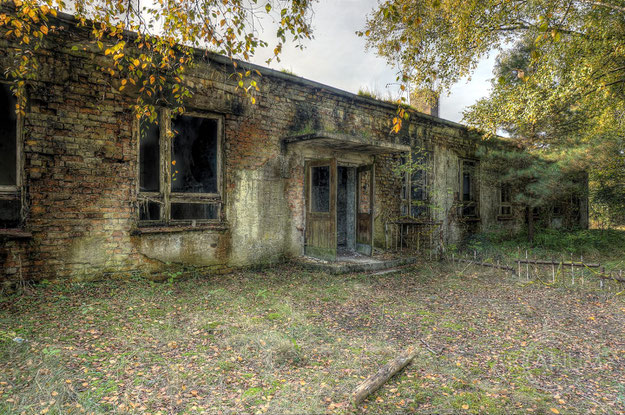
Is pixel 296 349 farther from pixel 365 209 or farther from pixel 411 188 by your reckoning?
pixel 411 188

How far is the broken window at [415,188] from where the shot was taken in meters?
10.7

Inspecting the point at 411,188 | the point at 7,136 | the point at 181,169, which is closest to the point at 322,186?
the point at 411,188

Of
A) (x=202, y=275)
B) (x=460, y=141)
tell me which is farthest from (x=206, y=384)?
(x=460, y=141)

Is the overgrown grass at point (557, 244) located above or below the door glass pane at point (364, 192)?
below

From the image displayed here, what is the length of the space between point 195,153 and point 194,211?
1.28 m

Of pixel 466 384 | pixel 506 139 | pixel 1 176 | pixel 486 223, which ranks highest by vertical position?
pixel 506 139

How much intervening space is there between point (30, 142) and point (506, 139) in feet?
45.2

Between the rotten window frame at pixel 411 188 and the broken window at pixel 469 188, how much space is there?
2003 mm

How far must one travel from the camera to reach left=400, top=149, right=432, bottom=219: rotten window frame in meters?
10.7

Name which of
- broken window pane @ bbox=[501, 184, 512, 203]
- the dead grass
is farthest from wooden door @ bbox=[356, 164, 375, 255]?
broken window pane @ bbox=[501, 184, 512, 203]

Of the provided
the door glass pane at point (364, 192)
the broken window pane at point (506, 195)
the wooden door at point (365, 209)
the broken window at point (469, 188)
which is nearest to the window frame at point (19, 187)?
the wooden door at point (365, 209)

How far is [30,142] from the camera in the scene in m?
5.12

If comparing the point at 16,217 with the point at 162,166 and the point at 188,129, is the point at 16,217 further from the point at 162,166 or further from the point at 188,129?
the point at 188,129

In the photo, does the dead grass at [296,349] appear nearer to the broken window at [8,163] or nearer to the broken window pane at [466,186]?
the broken window at [8,163]
